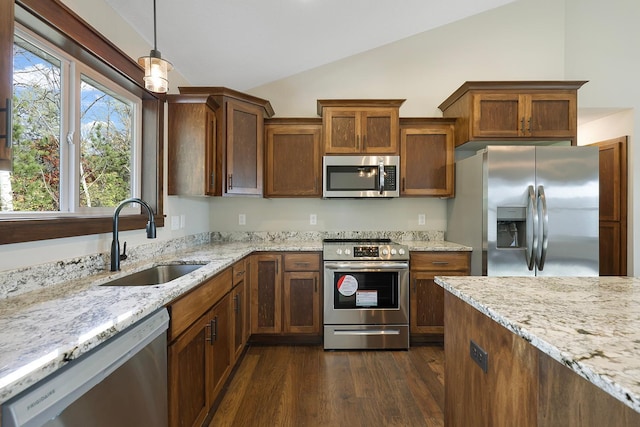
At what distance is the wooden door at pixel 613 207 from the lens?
3391mm

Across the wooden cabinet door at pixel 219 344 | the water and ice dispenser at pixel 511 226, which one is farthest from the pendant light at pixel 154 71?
the water and ice dispenser at pixel 511 226

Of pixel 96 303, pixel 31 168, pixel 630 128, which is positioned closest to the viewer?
pixel 96 303

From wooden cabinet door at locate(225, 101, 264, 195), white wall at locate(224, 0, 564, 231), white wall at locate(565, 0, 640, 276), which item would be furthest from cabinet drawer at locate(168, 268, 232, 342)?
white wall at locate(565, 0, 640, 276)

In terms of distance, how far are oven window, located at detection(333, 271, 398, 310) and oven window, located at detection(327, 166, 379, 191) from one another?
2.75 feet

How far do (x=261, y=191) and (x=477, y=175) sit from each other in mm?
1975

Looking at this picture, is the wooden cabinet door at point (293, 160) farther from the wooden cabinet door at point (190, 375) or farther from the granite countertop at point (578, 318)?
the granite countertop at point (578, 318)

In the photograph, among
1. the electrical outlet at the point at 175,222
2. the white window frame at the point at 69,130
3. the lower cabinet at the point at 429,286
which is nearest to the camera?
the white window frame at the point at 69,130

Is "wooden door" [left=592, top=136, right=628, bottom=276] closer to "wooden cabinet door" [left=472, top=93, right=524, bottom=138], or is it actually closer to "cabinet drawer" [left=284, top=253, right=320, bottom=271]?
"wooden cabinet door" [left=472, top=93, right=524, bottom=138]

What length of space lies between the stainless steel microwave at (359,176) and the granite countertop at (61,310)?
1472 mm

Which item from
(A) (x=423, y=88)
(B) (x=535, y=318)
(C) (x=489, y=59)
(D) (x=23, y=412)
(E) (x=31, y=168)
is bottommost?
(D) (x=23, y=412)

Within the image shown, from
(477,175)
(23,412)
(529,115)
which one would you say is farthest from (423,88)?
(23,412)

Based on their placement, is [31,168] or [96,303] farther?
[31,168]

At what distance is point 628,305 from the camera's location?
0.98m

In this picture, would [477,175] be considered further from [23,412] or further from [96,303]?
[23,412]
